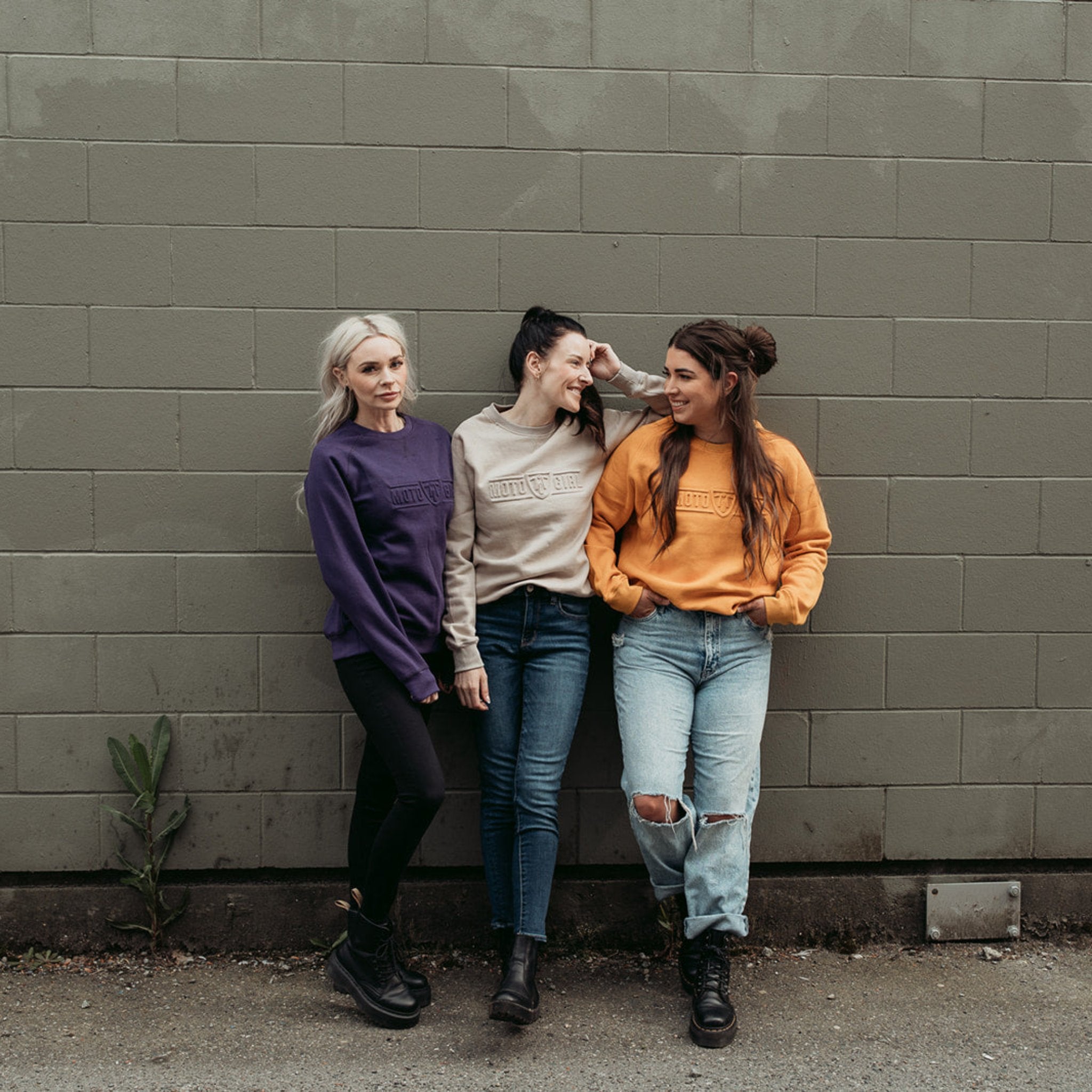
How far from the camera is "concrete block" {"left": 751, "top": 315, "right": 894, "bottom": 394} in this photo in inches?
139

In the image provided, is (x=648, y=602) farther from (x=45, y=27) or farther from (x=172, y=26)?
(x=45, y=27)

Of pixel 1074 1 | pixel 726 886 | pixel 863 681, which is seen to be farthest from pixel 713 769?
pixel 1074 1

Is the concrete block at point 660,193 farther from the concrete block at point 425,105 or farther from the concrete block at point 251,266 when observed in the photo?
the concrete block at point 251,266

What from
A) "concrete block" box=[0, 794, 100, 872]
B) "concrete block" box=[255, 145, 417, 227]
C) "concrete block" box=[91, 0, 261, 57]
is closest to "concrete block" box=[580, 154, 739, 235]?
"concrete block" box=[255, 145, 417, 227]

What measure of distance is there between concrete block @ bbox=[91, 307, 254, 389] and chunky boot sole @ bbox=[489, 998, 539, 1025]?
2.06m

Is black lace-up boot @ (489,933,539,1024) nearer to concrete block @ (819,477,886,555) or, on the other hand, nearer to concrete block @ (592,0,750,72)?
concrete block @ (819,477,886,555)

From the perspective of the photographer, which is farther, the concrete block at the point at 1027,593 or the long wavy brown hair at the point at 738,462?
the concrete block at the point at 1027,593

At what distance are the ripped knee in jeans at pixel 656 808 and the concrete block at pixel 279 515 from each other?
1.37m

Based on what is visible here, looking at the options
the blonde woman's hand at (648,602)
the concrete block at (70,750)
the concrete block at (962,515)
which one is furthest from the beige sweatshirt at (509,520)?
the concrete block at (70,750)

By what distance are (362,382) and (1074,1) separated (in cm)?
265

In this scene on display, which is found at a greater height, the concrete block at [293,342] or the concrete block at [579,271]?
the concrete block at [579,271]

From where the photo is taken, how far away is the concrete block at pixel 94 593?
3.48m

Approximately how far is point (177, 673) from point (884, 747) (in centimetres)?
241

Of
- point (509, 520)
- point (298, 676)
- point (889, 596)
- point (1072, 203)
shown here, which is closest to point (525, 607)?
point (509, 520)
